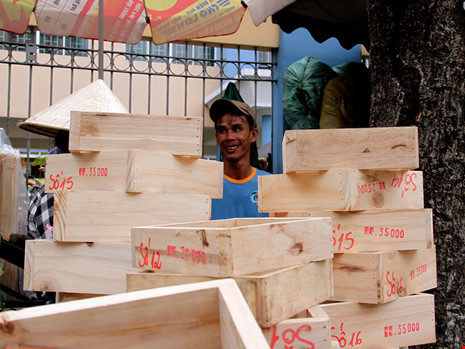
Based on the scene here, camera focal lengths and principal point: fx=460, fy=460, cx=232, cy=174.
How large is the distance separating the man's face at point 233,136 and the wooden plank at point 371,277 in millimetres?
1476

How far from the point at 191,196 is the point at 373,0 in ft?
9.03

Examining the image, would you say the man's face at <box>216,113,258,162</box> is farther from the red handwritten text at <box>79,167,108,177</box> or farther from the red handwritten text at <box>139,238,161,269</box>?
the red handwritten text at <box>139,238,161,269</box>

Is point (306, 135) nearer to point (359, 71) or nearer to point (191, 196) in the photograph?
point (191, 196)

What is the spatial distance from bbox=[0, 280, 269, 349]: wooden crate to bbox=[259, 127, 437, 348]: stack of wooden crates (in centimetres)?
108

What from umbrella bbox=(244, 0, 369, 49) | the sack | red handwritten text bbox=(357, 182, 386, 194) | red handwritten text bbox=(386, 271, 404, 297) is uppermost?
umbrella bbox=(244, 0, 369, 49)

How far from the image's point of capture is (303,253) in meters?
1.65

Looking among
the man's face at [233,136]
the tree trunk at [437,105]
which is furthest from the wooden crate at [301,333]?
the tree trunk at [437,105]

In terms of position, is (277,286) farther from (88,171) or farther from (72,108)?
(72,108)

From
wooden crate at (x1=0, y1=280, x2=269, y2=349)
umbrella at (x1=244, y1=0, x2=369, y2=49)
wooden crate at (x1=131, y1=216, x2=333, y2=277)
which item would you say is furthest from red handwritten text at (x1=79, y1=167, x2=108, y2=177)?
umbrella at (x1=244, y1=0, x2=369, y2=49)

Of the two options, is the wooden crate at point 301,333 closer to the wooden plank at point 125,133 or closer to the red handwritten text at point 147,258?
the red handwritten text at point 147,258

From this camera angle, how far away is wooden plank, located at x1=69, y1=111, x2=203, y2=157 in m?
2.19

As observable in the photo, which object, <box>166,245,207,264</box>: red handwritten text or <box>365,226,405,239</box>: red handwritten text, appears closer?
<box>166,245,207,264</box>: red handwritten text

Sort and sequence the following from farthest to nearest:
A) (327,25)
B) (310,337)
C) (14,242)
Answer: (327,25) < (14,242) < (310,337)

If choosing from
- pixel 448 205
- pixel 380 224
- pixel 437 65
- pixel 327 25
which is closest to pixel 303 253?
pixel 380 224
